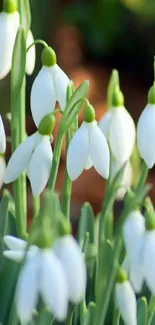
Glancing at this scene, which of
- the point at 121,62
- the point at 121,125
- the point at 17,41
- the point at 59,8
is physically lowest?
the point at 121,62

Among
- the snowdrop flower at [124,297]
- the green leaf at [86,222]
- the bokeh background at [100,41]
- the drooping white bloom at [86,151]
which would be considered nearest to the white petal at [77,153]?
the drooping white bloom at [86,151]

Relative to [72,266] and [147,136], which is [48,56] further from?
[72,266]

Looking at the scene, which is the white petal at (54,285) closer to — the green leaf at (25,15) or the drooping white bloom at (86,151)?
the drooping white bloom at (86,151)

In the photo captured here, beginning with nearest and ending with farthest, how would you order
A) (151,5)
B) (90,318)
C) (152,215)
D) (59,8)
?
(152,215), (90,318), (151,5), (59,8)

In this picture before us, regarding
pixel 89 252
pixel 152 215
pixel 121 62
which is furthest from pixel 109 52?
pixel 152 215

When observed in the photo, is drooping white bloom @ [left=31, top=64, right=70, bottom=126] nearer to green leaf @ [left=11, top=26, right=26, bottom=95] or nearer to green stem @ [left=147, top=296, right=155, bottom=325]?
green leaf @ [left=11, top=26, right=26, bottom=95]

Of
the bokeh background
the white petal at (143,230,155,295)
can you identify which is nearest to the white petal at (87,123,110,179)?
the white petal at (143,230,155,295)

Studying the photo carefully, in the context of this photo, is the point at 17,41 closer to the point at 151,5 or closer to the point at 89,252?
the point at 89,252
